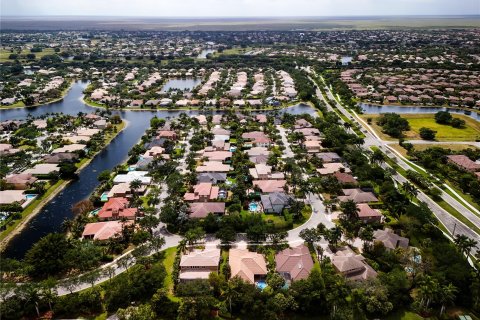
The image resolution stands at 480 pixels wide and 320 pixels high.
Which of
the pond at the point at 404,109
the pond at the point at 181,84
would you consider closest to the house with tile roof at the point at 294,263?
the pond at the point at 404,109

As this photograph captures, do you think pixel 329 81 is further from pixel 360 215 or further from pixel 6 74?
pixel 6 74

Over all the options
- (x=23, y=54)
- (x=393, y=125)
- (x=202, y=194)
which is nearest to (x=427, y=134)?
(x=393, y=125)

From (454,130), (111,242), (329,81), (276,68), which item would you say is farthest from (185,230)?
(276,68)

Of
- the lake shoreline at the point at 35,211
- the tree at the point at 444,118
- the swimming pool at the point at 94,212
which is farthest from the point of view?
the tree at the point at 444,118

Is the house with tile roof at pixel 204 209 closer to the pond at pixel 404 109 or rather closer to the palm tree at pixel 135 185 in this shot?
the palm tree at pixel 135 185

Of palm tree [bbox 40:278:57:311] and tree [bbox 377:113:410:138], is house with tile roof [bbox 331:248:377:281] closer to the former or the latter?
palm tree [bbox 40:278:57:311]

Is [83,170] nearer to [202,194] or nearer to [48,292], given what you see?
[202,194]
